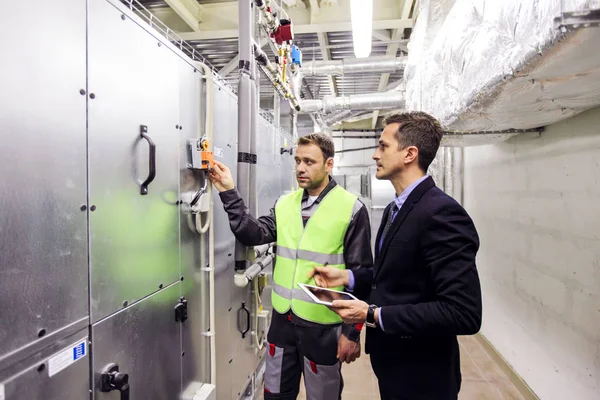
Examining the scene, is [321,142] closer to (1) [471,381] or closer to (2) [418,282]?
(2) [418,282]

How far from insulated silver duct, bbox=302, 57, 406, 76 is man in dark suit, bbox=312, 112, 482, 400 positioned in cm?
256

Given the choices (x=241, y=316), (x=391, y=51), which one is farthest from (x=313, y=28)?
(x=241, y=316)

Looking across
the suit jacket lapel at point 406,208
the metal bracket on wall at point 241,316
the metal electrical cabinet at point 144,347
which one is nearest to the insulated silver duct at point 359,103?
the metal bracket on wall at point 241,316

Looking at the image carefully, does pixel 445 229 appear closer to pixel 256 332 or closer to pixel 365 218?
pixel 365 218

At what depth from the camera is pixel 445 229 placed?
3.01 feet

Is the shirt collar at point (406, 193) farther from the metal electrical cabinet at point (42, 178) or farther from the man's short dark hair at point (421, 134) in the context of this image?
the metal electrical cabinet at point (42, 178)

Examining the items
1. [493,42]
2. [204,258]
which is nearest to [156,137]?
[204,258]

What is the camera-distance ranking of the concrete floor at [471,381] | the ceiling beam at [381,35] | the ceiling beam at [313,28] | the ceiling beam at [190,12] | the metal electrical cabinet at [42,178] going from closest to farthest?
the metal electrical cabinet at [42,178], the concrete floor at [471,381], the ceiling beam at [190,12], the ceiling beam at [313,28], the ceiling beam at [381,35]

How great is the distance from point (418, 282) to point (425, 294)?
4 centimetres

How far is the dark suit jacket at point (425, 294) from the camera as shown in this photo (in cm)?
88

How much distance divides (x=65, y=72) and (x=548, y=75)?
1.48 metres

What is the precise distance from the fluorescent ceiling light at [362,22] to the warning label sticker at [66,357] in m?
1.99

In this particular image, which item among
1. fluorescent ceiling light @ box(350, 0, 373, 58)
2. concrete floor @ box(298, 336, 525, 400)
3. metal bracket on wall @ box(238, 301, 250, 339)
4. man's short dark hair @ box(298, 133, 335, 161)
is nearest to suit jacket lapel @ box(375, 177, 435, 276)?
man's short dark hair @ box(298, 133, 335, 161)

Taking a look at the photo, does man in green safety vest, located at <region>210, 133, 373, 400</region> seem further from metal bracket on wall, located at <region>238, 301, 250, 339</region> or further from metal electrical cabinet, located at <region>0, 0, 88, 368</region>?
metal electrical cabinet, located at <region>0, 0, 88, 368</region>
